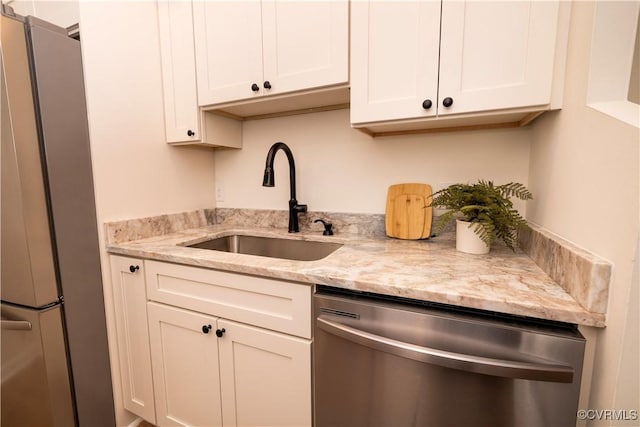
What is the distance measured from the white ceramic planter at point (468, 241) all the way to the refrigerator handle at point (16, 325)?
170 cm

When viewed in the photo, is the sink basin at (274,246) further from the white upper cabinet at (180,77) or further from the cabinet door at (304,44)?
the cabinet door at (304,44)

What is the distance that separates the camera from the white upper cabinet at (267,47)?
1.06 meters

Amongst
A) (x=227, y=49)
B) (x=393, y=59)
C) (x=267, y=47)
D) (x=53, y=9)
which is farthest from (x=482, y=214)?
(x=53, y=9)

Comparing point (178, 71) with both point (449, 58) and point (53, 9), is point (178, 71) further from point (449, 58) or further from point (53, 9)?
point (449, 58)

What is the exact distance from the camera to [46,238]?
3.32 ft

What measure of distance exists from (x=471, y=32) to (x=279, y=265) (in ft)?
3.27

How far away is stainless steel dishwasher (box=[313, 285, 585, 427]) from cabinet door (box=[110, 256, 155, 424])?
2.73 ft

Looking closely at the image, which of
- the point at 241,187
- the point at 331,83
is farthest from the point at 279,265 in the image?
the point at 241,187

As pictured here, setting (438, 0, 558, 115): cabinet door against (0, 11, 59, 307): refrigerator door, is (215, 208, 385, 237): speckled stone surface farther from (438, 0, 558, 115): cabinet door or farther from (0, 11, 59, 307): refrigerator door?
(0, 11, 59, 307): refrigerator door

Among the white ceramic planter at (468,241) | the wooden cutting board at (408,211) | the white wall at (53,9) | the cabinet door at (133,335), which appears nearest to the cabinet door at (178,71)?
the white wall at (53,9)

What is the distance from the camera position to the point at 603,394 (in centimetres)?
56

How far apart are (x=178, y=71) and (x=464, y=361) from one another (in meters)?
1.67

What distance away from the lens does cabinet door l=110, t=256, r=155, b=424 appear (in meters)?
1.17

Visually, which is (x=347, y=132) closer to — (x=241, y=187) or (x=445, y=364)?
(x=241, y=187)
